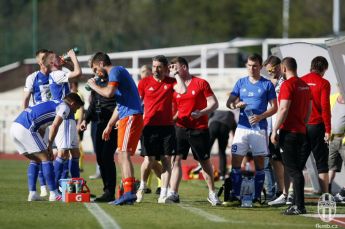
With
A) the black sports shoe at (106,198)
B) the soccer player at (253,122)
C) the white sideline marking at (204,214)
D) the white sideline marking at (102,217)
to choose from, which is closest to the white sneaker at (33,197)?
the black sports shoe at (106,198)

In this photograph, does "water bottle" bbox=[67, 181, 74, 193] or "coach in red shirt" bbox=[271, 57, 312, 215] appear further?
"water bottle" bbox=[67, 181, 74, 193]

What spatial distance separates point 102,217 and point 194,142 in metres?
3.37

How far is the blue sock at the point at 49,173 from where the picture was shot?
15461mm

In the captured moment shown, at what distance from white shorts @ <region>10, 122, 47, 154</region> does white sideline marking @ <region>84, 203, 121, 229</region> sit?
124 cm

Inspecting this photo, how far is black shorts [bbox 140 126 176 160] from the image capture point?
15.6 m

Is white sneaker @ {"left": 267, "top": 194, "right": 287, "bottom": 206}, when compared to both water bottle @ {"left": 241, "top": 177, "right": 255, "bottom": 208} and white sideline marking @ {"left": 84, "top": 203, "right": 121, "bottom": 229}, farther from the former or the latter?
white sideline marking @ {"left": 84, "top": 203, "right": 121, "bottom": 229}

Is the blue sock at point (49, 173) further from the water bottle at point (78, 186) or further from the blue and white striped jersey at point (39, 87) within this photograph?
the blue and white striped jersey at point (39, 87)

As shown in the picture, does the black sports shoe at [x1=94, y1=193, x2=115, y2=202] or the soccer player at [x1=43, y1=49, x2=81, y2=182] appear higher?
the soccer player at [x1=43, y1=49, x2=81, y2=182]

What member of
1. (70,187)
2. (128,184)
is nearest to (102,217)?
(128,184)

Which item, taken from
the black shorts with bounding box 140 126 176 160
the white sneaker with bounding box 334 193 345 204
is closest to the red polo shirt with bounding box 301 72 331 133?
the white sneaker with bounding box 334 193 345 204

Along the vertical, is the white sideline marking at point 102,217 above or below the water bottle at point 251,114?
below

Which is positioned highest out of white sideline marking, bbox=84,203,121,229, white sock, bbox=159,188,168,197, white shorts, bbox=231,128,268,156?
white shorts, bbox=231,128,268,156

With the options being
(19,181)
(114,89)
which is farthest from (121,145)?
(19,181)

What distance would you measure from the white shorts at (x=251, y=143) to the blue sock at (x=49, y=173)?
271cm
